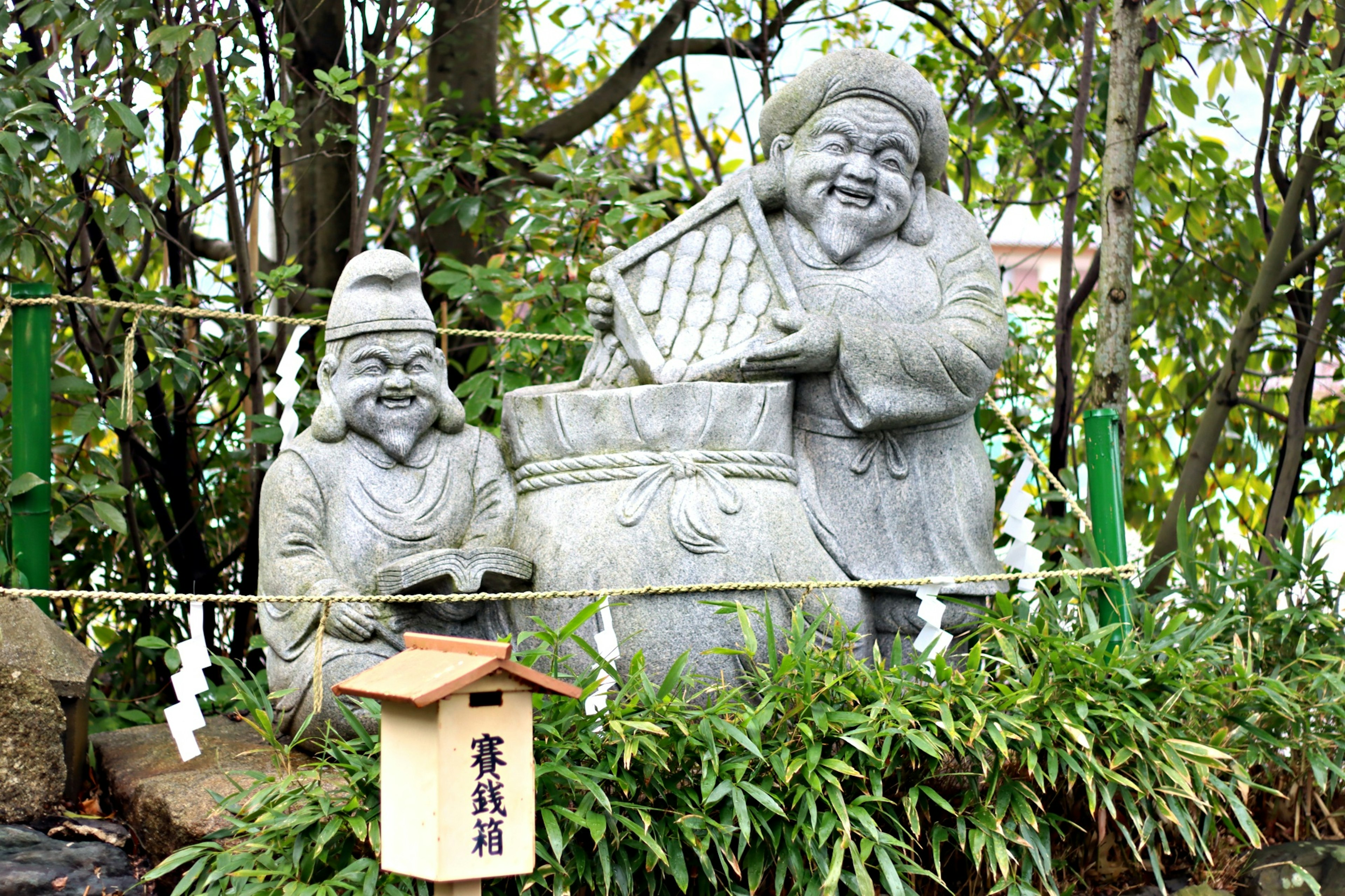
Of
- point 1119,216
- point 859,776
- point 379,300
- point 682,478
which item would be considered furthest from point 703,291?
point 1119,216

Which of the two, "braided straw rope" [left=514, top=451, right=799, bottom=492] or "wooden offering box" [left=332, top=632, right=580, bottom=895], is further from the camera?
"braided straw rope" [left=514, top=451, right=799, bottom=492]

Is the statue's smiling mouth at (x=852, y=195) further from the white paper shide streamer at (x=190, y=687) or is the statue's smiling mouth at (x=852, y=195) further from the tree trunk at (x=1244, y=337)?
the tree trunk at (x=1244, y=337)

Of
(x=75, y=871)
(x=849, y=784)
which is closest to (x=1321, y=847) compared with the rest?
(x=849, y=784)

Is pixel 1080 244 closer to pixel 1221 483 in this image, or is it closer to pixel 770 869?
pixel 1221 483

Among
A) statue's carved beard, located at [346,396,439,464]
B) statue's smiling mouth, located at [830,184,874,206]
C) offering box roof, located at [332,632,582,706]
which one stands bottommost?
offering box roof, located at [332,632,582,706]

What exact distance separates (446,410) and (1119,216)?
2.60 m

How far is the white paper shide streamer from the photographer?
3406mm

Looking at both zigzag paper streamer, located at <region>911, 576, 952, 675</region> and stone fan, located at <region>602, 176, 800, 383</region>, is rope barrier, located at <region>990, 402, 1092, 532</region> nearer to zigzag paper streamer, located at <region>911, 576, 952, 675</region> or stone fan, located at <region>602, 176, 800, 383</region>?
zigzag paper streamer, located at <region>911, 576, 952, 675</region>

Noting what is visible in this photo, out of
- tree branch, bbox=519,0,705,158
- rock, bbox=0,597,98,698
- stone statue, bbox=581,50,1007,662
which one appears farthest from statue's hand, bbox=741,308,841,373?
tree branch, bbox=519,0,705,158

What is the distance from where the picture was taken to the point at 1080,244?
22.9ft

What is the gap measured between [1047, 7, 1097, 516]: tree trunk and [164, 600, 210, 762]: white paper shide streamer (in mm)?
3594

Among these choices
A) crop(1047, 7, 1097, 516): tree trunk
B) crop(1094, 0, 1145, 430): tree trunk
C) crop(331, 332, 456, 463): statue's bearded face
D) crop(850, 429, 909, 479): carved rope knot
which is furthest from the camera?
crop(1047, 7, 1097, 516): tree trunk

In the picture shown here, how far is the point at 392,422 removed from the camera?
12.0 feet

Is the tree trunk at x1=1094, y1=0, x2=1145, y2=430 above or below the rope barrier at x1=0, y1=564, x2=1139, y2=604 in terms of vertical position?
above
